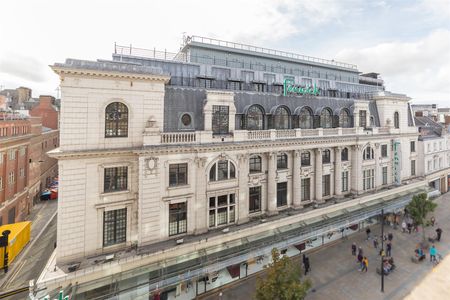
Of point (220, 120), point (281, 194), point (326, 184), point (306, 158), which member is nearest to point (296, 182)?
point (281, 194)

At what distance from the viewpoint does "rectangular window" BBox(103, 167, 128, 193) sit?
20594 mm

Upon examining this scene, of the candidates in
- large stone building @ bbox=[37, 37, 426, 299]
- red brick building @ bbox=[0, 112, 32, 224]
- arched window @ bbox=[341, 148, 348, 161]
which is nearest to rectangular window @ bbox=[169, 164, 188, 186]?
large stone building @ bbox=[37, 37, 426, 299]

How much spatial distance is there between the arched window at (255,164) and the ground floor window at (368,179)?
18101 millimetres

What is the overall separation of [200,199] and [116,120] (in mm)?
10153

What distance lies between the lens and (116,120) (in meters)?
20.8

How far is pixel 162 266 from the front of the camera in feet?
63.7

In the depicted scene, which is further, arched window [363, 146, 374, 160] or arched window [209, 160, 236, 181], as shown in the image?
arched window [363, 146, 374, 160]

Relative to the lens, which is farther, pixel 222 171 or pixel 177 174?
pixel 222 171

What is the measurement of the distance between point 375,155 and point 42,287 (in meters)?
40.2

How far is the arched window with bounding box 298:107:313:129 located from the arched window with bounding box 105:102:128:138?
20.0 m

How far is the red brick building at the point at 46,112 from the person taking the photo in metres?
64.2

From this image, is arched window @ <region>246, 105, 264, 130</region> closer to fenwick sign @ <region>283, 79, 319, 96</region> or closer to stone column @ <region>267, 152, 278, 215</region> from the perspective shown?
stone column @ <region>267, 152, 278, 215</region>

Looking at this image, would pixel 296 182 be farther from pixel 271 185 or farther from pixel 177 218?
pixel 177 218

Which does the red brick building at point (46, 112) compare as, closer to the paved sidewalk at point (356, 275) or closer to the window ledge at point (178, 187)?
the window ledge at point (178, 187)
